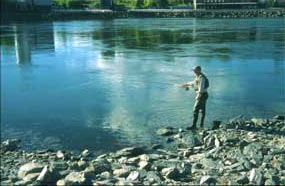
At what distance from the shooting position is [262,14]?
128 m

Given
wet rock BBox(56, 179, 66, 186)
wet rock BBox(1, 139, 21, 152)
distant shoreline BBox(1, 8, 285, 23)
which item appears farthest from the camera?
distant shoreline BBox(1, 8, 285, 23)

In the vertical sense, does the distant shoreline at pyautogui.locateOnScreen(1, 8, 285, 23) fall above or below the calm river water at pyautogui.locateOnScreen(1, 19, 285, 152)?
above

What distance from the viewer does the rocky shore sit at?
1077 cm

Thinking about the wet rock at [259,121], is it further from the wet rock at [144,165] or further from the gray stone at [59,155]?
the gray stone at [59,155]

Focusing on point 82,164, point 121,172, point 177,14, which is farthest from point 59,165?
point 177,14

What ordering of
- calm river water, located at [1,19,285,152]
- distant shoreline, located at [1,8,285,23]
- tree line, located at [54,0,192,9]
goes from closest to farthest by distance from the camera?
calm river water, located at [1,19,285,152] < distant shoreline, located at [1,8,285,23] < tree line, located at [54,0,192,9]

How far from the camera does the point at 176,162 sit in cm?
1245

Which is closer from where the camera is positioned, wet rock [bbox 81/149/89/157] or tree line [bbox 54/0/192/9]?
wet rock [bbox 81/149/89/157]

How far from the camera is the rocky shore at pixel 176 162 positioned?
1077cm

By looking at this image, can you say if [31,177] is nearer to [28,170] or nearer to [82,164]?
[28,170]

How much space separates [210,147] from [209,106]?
564 centimetres

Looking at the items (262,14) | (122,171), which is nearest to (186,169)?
(122,171)

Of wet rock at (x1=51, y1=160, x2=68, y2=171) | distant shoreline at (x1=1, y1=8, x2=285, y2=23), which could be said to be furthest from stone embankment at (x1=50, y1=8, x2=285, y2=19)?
wet rock at (x1=51, y1=160, x2=68, y2=171)

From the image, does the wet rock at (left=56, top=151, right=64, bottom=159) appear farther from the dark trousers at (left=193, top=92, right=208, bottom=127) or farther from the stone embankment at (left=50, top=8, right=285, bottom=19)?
the stone embankment at (left=50, top=8, right=285, bottom=19)
